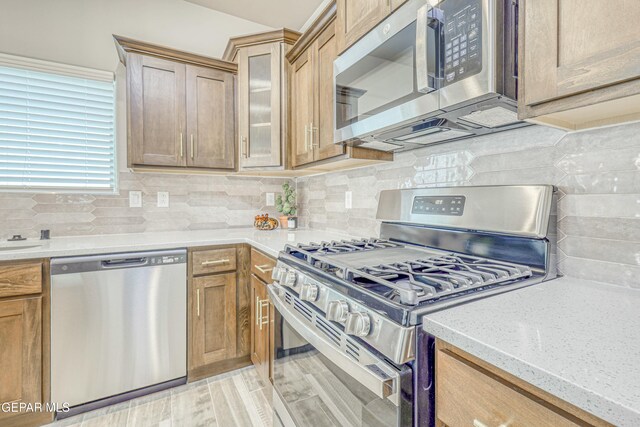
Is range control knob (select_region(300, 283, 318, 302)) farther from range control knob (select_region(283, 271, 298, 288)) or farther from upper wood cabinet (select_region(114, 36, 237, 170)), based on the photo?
upper wood cabinet (select_region(114, 36, 237, 170))

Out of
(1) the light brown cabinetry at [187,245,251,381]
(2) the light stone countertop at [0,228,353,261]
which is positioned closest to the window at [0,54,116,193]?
(2) the light stone countertop at [0,228,353,261]

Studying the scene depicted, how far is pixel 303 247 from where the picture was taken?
1.41 metres

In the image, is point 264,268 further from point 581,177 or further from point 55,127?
point 55,127

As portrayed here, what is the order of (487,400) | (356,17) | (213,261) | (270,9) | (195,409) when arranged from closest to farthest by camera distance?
(487,400) < (356,17) < (195,409) < (213,261) < (270,9)

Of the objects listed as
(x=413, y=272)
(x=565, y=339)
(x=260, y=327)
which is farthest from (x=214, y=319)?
(x=565, y=339)

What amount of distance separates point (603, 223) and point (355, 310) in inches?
32.0

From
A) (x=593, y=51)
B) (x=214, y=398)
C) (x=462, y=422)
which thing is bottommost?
(x=214, y=398)

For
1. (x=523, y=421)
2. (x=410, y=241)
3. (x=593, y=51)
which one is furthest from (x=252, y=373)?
(x=593, y=51)

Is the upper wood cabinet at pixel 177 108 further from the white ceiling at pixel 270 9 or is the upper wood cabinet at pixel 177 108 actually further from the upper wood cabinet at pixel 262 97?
the white ceiling at pixel 270 9

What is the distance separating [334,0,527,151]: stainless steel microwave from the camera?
34.3 inches

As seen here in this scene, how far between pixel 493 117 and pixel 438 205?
1.42ft

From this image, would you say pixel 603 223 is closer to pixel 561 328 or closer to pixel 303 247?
pixel 561 328

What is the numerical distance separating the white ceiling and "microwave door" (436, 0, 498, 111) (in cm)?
198

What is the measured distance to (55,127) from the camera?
2.16 meters
